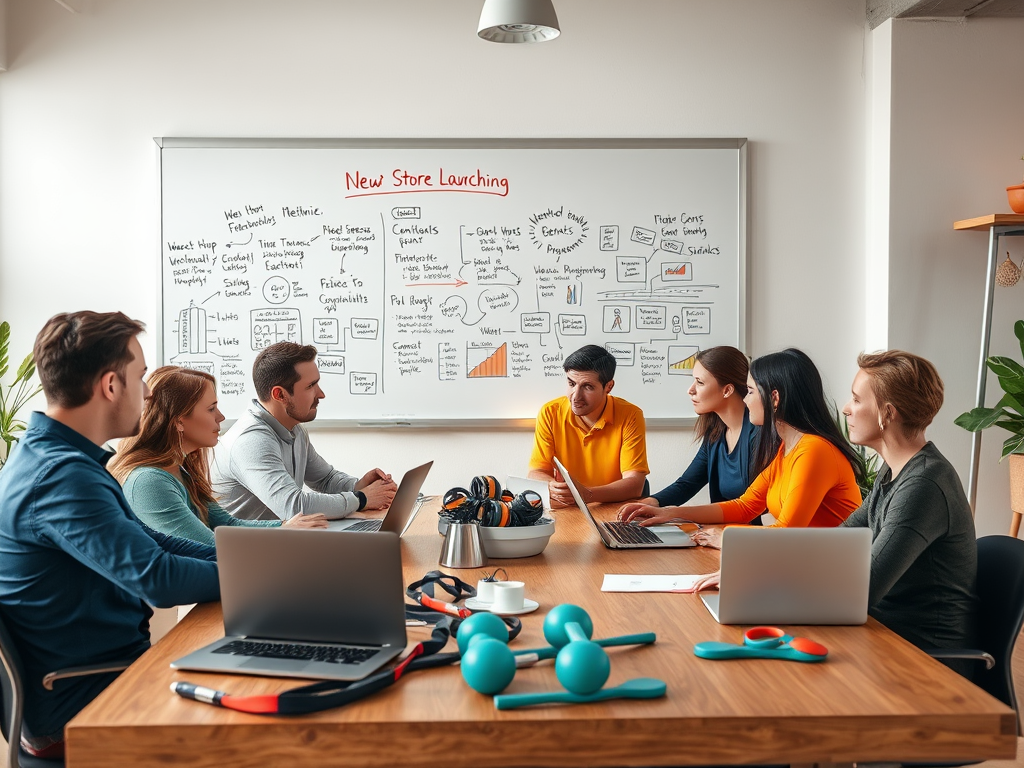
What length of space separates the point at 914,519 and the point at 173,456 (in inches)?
64.3

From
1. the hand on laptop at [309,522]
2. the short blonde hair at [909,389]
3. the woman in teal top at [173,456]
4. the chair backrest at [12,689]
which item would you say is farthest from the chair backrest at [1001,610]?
the chair backrest at [12,689]

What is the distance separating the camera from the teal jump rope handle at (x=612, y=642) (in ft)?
4.44

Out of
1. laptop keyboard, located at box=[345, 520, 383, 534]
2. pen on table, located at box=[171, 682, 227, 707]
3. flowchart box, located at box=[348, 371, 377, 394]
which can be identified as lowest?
laptop keyboard, located at box=[345, 520, 383, 534]

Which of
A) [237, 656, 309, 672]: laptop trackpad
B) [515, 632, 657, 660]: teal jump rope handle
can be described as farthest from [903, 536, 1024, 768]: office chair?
[237, 656, 309, 672]: laptop trackpad

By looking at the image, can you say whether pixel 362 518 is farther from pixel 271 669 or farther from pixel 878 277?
pixel 878 277

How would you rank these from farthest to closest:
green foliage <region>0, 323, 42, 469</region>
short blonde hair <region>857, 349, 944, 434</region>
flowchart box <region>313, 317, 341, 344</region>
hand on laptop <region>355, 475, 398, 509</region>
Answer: flowchart box <region>313, 317, 341, 344</region> → green foliage <region>0, 323, 42, 469</region> → hand on laptop <region>355, 475, 398, 509</region> → short blonde hair <region>857, 349, 944, 434</region>

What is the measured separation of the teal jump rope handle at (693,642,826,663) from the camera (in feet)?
4.51

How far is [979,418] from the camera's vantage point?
3811mm

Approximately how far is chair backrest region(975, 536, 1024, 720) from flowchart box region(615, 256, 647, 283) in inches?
93.8

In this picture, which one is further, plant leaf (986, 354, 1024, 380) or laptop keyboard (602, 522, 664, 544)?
plant leaf (986, 354, 1024, 380)

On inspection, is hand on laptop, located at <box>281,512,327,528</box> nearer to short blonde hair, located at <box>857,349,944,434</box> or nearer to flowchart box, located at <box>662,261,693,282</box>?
short blonde hair, located at <box>857,349,944,434</box>

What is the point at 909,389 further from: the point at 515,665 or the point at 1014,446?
the point at 1014,446

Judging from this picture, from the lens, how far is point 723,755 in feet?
3.83

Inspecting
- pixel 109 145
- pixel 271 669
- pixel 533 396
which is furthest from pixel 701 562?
pixel 109 145
